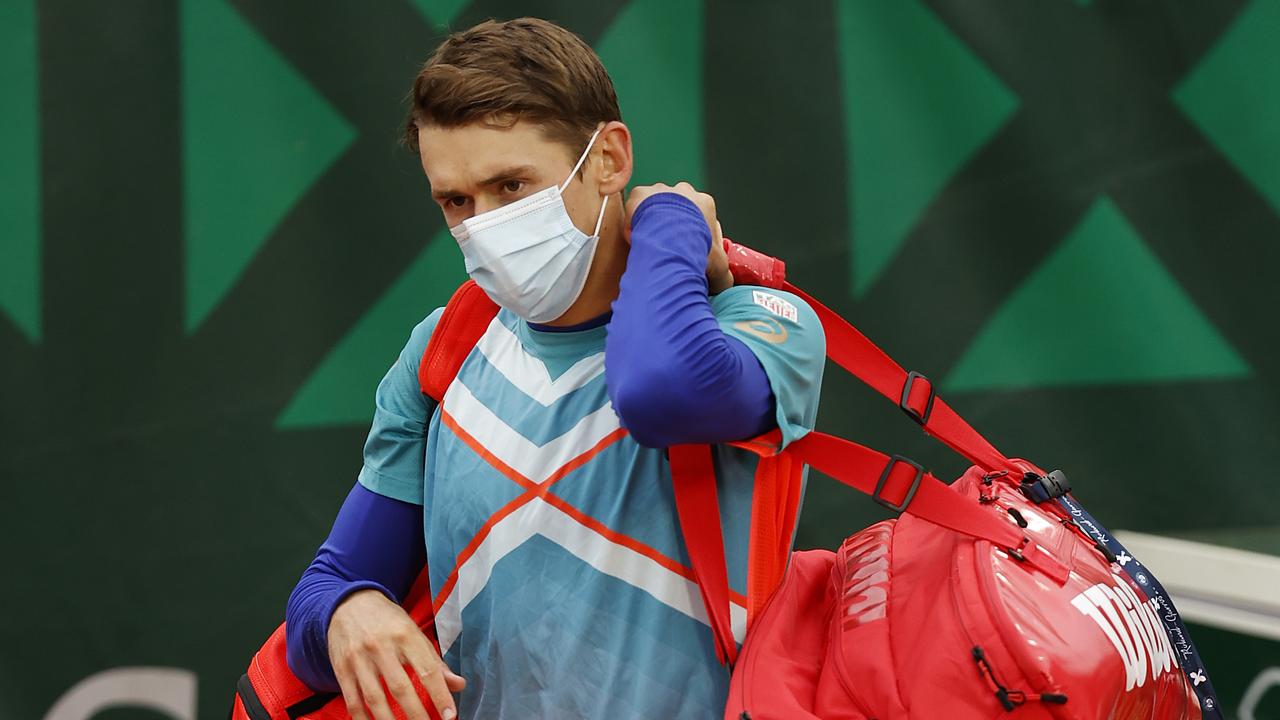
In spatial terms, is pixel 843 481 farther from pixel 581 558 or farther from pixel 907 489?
pixel 581 558

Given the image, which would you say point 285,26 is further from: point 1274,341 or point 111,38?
point 1274,341

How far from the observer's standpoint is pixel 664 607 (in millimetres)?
1190

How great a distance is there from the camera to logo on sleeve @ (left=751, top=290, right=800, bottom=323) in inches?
47.3

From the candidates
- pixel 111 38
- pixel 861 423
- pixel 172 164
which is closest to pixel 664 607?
pixel 861 423

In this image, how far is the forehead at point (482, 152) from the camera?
122 centimetres

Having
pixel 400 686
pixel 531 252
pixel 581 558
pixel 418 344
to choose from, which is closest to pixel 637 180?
pixel 418 344

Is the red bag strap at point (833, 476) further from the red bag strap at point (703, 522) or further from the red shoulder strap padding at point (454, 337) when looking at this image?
the red shoulder strap padding at point (454, 337)

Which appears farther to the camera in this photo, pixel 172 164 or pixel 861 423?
pixel 861 423

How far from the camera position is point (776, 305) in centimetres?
121

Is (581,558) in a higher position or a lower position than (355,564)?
higher

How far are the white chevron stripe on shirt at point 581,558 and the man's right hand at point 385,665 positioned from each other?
0.09 meters

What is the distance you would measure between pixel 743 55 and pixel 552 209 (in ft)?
→ 4.15

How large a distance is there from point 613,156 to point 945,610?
0.56 m

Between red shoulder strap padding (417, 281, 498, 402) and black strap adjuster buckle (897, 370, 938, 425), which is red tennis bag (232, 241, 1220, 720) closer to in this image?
black strap adjuster buckle (897, 370, 938, 425)
